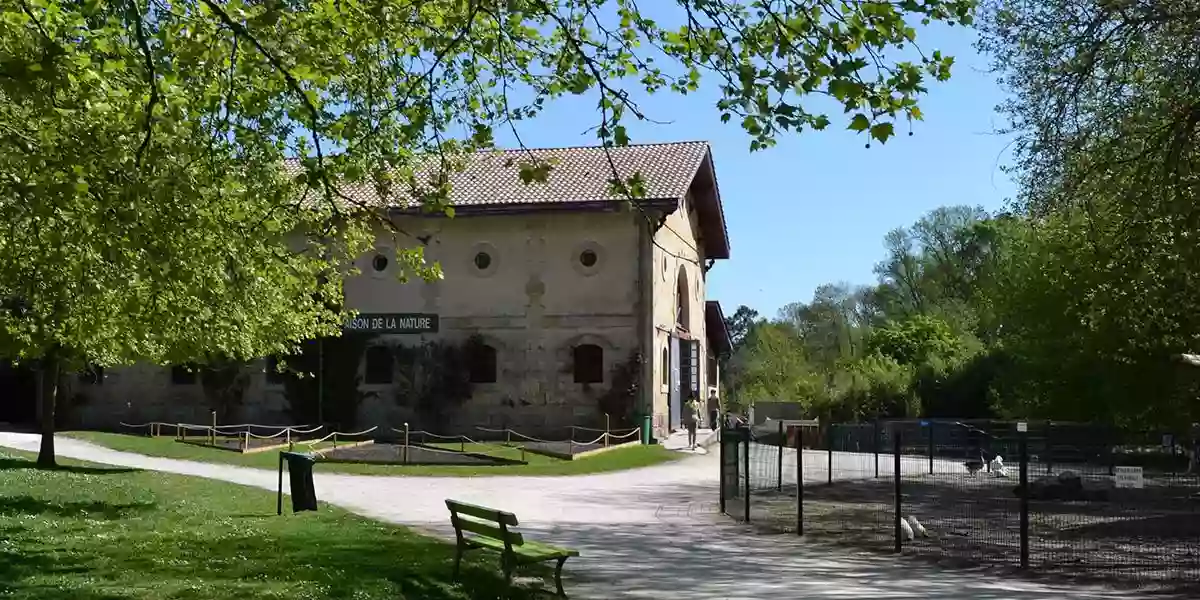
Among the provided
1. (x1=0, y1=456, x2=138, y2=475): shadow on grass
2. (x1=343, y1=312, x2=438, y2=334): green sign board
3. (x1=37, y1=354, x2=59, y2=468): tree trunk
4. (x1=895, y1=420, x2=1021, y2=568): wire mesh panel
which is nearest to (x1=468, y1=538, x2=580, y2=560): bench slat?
(x1=895, y1=420, x2=1021, y2=568): wire mesh panel

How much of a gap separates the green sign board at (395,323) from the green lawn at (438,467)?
5010mm

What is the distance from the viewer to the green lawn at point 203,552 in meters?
10.1

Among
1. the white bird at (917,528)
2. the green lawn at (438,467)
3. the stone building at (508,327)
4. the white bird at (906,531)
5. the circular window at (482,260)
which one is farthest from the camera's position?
the circular window at (482,260)

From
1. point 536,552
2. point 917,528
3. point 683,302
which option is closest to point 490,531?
point 536,552

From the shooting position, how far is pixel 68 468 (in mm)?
23812

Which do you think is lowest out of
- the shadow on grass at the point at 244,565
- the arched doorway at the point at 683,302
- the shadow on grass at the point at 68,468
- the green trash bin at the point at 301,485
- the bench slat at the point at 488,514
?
the shadow on grass at the point at 68,468

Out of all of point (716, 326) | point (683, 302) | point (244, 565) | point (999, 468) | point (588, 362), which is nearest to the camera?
point (244, 565)

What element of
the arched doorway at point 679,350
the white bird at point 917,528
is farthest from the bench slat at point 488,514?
the arched doorway at point 679,350

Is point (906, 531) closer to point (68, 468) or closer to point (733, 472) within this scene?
point (733, 472)

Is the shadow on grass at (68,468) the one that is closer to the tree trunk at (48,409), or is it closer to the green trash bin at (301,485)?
the tree trunk at (48,409)

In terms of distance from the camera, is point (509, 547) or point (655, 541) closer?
point (509, 547)

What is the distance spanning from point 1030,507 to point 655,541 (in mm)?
4784

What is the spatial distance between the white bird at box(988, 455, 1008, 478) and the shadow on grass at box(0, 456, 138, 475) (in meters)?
17.4

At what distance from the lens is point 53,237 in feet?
31.2
